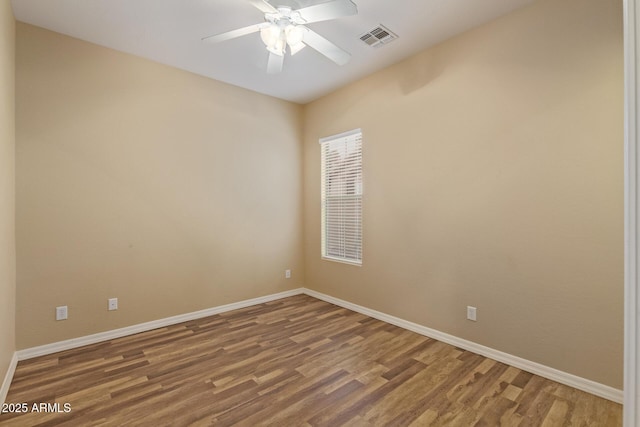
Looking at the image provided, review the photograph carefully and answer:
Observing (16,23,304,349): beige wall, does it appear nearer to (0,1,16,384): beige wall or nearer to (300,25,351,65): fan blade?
(0,1,16,384): beige wall

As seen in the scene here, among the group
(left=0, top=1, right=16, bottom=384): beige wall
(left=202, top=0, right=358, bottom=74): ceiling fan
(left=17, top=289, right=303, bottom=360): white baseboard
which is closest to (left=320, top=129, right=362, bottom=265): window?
(left=17, top=289, right=303, bottom=360): white baseboard

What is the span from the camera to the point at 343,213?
3.88 metres

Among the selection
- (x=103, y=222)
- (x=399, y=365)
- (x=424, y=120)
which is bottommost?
(x=399, y=365)

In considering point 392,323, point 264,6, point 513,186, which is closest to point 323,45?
point 264,6

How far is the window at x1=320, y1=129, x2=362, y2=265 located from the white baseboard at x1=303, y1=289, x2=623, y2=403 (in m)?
0.85

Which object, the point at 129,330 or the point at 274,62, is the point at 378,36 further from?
the point at 129,330

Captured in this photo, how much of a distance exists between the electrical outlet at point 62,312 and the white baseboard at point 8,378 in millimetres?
356

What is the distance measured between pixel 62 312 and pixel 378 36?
386cm

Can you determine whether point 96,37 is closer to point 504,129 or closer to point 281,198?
point 281,198

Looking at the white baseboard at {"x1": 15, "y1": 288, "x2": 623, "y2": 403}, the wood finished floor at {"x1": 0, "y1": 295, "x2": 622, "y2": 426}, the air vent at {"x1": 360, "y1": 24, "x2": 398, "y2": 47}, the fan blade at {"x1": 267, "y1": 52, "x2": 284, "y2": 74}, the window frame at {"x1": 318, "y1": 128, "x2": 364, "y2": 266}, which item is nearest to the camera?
the wood finished floor at {"x1": 0, "y1": 295, "x2": 622, "y2": 426}

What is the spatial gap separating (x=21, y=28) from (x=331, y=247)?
3.79 metres

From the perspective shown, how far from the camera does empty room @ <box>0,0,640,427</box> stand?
1.94 m

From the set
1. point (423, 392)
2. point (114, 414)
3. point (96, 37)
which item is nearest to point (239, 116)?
point (96, 37)

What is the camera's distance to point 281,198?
13.6ft
